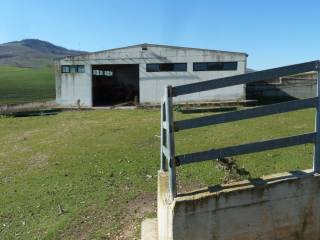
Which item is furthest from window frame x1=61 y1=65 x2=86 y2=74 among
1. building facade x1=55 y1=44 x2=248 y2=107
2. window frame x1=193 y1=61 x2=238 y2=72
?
window frame x1=193 y1=61 x2=238 y2=72

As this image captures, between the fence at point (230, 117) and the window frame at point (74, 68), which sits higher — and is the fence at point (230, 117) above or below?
below

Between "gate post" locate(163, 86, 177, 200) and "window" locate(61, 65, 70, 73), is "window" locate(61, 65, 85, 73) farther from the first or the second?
"gate post" locate(163, 86, 177, 200)

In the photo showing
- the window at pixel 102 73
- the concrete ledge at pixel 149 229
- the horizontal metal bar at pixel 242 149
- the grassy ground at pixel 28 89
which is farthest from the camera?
the grassy ground at pixel 28 89

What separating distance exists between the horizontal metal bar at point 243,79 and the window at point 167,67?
29.2 metres

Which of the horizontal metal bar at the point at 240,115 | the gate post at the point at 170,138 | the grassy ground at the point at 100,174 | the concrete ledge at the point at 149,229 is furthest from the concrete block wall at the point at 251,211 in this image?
A: the grassy ground at the point at 100,174

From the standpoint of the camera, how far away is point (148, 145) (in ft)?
47.8

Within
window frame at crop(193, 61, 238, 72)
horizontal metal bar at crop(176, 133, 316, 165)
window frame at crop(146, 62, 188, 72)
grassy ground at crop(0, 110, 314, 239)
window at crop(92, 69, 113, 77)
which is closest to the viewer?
horizontal metal bar at crop(176, 133, 316, 165)

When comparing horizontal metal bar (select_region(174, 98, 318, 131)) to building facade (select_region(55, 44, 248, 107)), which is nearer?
horizontal metal bar (select_region(174, 98, 318, 131))

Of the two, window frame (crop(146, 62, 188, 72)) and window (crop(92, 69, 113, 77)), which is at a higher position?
window frame (crop(146, 62, 188, 72))

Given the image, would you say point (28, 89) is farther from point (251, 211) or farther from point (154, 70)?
point (251, 211)

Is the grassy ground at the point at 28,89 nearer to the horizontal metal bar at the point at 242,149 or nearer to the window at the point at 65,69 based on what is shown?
the window at the point at 65,69

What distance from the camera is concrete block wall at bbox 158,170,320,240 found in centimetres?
523

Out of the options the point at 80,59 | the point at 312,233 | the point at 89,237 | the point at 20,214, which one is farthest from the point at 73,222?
the point at 80,59

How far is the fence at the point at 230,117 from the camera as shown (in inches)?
211
